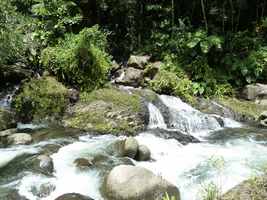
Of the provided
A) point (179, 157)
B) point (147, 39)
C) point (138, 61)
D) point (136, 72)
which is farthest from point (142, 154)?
point (147, 39)

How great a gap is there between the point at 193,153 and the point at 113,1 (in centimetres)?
938

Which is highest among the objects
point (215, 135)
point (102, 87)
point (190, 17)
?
point (190, 17)

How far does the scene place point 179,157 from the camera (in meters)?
9.05

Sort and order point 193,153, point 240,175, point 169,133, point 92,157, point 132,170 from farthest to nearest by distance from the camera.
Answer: point 169,133 → point 193,153 → point 92,157 → point 240,175 → point 132,170

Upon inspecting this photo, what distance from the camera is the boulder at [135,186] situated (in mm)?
6566

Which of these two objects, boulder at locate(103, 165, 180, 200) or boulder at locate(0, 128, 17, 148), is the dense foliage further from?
boulder at locate(103, 165, 180, 200)

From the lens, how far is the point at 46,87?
38.7 ft

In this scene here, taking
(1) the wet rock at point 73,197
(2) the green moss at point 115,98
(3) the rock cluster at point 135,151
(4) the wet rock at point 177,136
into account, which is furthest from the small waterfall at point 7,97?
(1) the wet rock at point 73,197

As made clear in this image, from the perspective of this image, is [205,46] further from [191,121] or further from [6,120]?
[6,120]

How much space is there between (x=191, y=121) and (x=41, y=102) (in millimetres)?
3861

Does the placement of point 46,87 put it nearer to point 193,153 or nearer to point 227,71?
point 193,153

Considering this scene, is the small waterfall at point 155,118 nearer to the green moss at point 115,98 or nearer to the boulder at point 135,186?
the green moss at point 115,98

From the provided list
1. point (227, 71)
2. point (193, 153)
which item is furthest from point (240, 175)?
point (227, 71)

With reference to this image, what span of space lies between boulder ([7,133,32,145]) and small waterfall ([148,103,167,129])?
10.0ft
